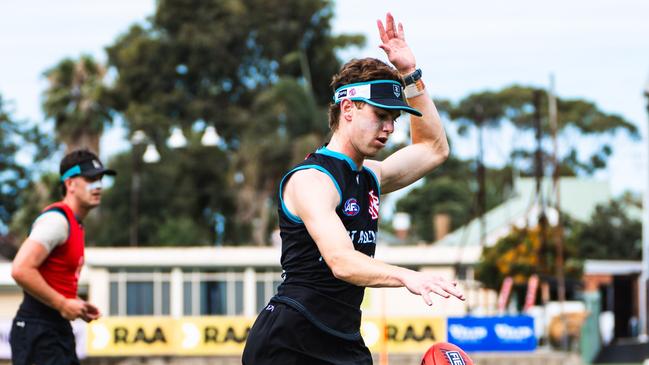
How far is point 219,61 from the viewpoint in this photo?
67875mm

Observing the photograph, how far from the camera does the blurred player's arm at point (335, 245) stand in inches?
179

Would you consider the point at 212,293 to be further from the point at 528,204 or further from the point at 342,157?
the point at 342,157

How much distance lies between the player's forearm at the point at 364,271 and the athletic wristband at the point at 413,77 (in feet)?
4.79

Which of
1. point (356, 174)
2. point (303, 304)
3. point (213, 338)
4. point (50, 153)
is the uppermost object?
point (50, 153)

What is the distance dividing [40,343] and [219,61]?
60932mm

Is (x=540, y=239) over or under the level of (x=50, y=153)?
under

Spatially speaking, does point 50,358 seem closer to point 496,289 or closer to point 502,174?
point 496,289

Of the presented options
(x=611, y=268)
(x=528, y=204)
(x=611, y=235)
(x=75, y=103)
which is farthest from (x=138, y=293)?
(x=611, y=235)

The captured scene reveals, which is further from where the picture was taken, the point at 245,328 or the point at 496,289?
the point at 496,289

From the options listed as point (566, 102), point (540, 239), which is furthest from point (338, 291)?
point (566, 102)

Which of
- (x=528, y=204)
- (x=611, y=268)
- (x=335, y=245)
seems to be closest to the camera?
(x=335, y=245)

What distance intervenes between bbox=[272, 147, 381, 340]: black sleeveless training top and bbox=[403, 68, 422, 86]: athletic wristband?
0.93 m

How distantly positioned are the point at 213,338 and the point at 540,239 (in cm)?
1385

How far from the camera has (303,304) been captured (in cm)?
516
